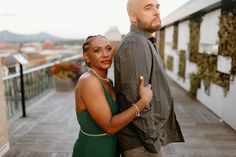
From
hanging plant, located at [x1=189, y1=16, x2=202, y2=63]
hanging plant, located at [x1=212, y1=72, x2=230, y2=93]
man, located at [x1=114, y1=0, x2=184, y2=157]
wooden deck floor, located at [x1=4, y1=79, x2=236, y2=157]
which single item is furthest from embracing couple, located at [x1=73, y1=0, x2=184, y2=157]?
hanging plant, located at [x1=189, y1=16, x2=202, y2=63]

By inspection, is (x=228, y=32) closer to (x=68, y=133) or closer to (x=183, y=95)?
(x=183, y=95)

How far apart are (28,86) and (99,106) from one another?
18.7 ft

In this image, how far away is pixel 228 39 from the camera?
479 cm

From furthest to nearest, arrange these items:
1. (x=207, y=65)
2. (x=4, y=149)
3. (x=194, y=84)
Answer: (x=194, y=84), (x=207, y=65), (x=4, y=149)

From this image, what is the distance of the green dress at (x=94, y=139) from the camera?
1466 millimetres

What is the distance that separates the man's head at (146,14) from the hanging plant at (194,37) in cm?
588

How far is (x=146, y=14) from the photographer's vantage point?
145cm

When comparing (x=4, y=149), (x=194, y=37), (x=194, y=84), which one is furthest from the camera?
(x=194, y=37)

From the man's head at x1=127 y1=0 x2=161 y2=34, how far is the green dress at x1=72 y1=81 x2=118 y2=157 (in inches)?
16.0

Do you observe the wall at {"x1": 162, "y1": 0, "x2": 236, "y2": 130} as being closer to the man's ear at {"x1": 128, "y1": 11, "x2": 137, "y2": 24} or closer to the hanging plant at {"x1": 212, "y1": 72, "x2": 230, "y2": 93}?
the hanging plant at {"x1": 212, "y1": 72, "x2": 230, "y2": 93}

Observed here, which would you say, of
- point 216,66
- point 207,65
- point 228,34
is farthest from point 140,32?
point 207,65

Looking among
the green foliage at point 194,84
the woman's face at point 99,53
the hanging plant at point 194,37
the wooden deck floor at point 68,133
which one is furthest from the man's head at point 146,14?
the hanging plant at point 194,37

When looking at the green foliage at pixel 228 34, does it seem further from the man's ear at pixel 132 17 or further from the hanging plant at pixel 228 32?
the man's ear at pixel 132 17

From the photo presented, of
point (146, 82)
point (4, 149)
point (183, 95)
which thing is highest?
point (146, 82)
